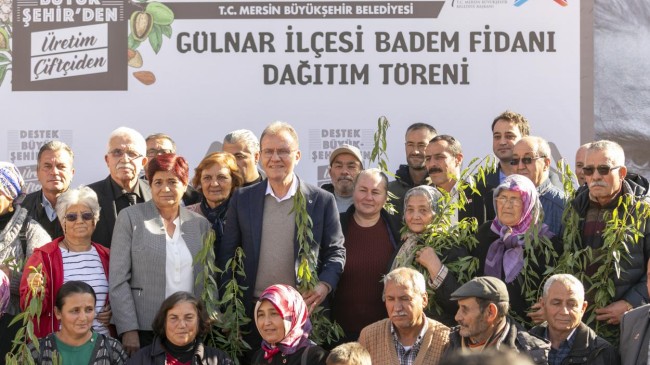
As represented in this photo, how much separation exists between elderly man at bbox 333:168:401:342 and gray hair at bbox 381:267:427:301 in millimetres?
507

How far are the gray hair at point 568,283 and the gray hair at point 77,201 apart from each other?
2.47m

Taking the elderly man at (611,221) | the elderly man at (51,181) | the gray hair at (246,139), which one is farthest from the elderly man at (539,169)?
the elderly man at (51,181)

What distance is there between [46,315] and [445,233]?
2.24 metres

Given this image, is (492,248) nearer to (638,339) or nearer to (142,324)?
(638,339)

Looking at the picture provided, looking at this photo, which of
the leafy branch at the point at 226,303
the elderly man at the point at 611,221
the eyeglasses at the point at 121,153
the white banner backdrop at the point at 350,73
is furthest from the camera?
the white banner backdrop at the point at 350,73

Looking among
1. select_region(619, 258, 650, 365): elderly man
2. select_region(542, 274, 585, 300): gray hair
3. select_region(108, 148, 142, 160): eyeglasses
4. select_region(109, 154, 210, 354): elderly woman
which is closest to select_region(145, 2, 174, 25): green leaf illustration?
select_region(108, 148, 142, 160): eyeglasses

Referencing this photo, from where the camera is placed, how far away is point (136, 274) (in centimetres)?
594

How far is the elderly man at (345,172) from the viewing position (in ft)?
23.0

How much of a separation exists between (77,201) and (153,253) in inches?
20.2

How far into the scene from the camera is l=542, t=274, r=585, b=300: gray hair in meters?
5.42

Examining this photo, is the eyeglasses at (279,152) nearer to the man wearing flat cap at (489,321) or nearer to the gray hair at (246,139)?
the gray hair at (246,139)

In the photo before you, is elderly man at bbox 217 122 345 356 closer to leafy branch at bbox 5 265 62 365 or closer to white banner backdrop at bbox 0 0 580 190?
leafy branch at bbox 5 265 62 365

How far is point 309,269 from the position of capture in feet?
19.1

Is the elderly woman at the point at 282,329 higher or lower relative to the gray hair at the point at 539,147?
lower
